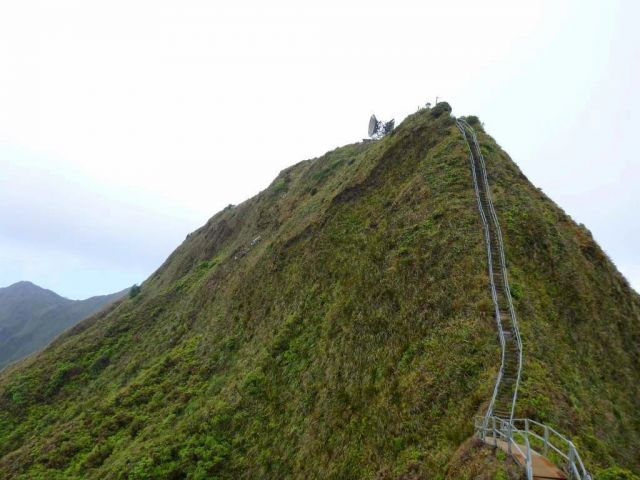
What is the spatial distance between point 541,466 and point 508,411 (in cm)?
355

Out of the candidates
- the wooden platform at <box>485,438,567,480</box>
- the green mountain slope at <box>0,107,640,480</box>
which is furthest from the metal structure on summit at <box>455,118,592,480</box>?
the green mountain slope at <box>0,107,640,480</box>

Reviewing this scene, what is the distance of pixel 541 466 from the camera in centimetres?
920

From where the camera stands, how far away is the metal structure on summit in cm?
883

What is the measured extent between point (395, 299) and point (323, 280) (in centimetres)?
721

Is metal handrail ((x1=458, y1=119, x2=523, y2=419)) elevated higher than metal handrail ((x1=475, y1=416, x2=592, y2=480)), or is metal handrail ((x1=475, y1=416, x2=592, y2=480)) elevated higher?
metal handrail ((x1=458, y1=119, x2=523, y2=419))

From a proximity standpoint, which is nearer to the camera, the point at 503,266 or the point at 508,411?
the point at 508,411

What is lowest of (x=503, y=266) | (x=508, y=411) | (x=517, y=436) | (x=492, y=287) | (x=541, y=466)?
(x=541, y=466)

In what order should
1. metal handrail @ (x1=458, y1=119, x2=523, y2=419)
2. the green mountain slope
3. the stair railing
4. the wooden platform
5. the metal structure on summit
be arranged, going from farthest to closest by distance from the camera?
1. the green mountain slope
2. metal handrail @ (x1=458, y1=119, x2=523, y2=419)
3. the stair railing
4. the metal structure on summit
5. the wooden platform

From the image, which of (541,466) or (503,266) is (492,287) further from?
(541,466)

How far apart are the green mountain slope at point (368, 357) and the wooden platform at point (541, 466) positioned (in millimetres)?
2247

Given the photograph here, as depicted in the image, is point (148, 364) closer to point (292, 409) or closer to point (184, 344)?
point (184, 344)

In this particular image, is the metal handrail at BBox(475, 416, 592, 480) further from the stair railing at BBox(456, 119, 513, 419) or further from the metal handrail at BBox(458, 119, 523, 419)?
the metal handrail at BBox(458, 119, 523, 419)

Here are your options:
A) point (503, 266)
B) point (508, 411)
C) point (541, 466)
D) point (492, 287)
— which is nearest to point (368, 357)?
point (492, 287)

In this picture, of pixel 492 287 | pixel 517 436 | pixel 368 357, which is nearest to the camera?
pixel 517 436
